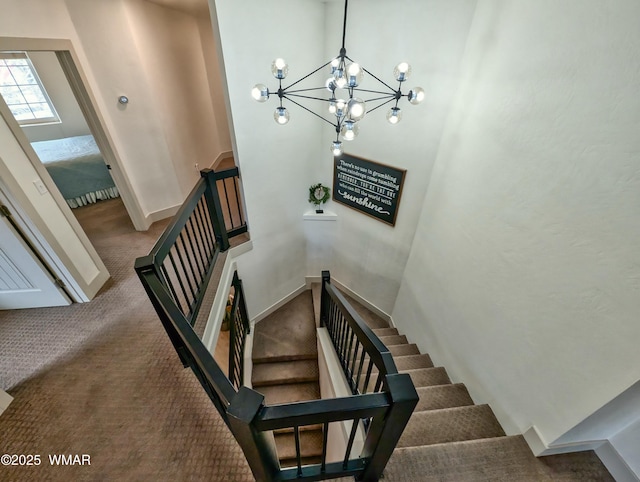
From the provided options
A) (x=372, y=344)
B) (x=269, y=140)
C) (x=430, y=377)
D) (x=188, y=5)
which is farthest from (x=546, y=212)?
(x=188, y=5)

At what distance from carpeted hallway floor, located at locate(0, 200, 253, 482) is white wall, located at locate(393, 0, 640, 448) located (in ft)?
5.44

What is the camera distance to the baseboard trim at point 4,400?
5.32ft

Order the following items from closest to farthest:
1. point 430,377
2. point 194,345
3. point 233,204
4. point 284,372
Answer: point 194,345, point 430,377, point 284,372, point 233,204

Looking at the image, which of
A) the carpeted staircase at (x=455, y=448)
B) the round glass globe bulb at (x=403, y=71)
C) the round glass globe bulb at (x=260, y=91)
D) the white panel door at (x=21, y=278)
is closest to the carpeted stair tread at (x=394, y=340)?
the carpeted staircase at (x=455, y=448)

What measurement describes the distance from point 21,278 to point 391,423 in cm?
300

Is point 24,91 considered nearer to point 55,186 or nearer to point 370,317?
point 55,186

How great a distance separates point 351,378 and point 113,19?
416 centimetres

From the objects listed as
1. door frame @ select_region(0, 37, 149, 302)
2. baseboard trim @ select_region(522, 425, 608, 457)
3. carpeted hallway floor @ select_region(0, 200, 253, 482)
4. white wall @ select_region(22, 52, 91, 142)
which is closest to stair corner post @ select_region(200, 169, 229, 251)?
carpeted hallway floor @ select_region(0, 200, 253, 482)

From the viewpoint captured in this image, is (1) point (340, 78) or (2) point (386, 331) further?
(2) point (386, 331)

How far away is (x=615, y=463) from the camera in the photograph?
136 centimetres

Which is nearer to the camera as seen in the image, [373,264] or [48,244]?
[48,244]

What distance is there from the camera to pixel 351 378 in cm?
210

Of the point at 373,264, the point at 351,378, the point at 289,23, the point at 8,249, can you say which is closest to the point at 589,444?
the point at 351,378

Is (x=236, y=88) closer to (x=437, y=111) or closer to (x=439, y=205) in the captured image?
(x=437, y=111)
